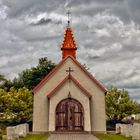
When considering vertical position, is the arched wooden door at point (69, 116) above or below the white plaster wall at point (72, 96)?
below

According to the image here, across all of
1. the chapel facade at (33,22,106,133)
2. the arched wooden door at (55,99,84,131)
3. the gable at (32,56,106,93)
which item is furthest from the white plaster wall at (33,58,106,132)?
the arched wooden door at (55,99,84,131)

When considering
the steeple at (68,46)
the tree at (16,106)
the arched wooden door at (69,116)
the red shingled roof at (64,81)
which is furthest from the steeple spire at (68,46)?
the tree at (16,106)

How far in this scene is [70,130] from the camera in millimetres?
36531

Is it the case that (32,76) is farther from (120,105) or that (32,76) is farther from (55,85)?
(55,85)

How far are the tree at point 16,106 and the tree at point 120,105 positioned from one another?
11.5 meters

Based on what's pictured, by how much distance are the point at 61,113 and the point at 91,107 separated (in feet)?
12.4

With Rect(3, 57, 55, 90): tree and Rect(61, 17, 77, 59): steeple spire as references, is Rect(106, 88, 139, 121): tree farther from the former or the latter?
Rect(3, 57, 55, 90): tree

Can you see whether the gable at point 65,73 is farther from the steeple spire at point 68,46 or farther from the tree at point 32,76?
the tree at point 32,76

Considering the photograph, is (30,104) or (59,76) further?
(30,104)

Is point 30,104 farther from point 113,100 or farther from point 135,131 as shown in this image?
point 135,131

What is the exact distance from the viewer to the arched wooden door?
3697cm

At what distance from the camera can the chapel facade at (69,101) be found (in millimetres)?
37094

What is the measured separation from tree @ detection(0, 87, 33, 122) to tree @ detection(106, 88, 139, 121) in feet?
37.8

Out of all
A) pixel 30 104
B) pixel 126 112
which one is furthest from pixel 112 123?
pixel 30 104
